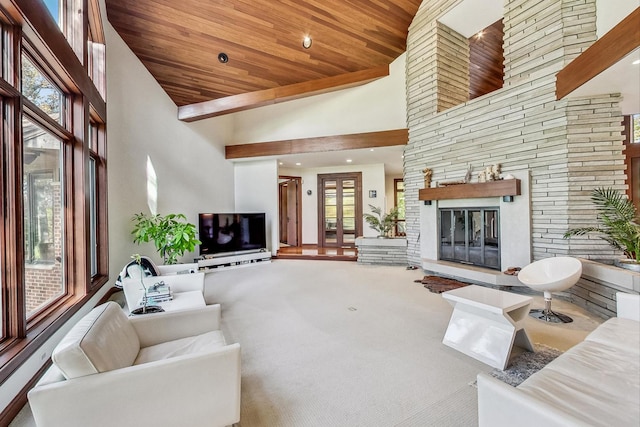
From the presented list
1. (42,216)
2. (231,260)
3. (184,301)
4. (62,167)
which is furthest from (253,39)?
(231,260)

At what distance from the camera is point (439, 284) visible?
191 inches

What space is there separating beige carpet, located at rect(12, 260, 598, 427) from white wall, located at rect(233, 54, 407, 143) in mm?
3689

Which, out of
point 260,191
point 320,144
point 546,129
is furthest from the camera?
point 260,191

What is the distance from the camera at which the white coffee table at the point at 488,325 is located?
2.31 meters

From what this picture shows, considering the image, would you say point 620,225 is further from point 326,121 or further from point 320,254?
point 320,254

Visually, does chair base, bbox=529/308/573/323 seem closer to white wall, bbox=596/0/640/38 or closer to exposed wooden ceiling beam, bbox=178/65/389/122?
white wall, bbox=596/0/640/38

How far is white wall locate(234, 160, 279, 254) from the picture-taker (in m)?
7.59

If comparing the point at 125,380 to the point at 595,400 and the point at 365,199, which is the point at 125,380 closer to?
the point at 595,400

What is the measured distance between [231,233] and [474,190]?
5.18 m

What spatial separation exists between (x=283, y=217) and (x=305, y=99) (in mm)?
4077

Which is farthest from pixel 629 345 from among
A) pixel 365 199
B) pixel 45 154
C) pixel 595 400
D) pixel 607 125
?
pixel 365 199

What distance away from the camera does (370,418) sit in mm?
1776

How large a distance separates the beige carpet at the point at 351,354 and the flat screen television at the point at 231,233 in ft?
6.23

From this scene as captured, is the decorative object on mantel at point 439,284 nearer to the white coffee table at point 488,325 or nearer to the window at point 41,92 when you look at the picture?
the white coffee table at point 488,325
